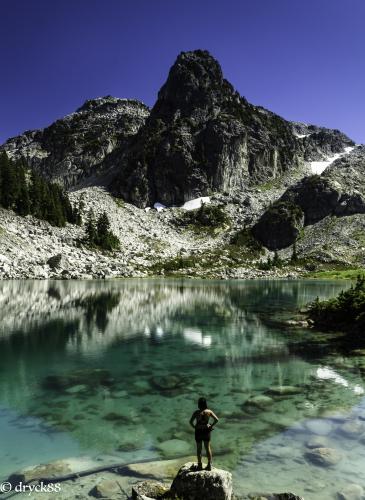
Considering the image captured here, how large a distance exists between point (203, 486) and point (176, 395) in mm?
10779

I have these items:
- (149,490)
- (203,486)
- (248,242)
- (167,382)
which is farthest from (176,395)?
(248,242)

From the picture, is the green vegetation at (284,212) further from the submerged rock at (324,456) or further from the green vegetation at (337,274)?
the submerged rock at (324,456)

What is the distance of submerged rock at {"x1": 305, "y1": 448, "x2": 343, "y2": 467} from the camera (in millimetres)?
13414

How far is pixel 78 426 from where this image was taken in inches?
655

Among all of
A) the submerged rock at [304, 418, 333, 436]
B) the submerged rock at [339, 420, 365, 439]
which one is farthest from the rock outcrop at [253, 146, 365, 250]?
the submerged rock at [304, 418, 333, 436]

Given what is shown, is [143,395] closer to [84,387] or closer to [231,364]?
[84,387]

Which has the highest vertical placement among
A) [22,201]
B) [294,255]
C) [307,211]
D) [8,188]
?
[307,211]

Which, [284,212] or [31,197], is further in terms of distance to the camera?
[284,212]

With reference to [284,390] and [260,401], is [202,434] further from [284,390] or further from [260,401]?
[284,390]

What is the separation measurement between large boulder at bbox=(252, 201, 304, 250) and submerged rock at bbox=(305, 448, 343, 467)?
172955mm

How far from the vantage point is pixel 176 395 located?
20.9m

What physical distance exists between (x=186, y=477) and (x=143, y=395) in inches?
421

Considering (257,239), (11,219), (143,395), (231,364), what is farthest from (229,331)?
(257,239)

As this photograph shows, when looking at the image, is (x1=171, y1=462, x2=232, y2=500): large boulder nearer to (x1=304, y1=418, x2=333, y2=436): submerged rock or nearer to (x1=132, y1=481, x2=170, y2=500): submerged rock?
(x1=132, y1=481, x2=170, y2=500): submerged rock
